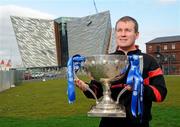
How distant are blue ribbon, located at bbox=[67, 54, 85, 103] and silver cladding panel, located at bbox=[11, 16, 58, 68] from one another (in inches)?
4586

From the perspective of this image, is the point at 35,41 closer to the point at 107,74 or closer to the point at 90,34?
the point at 90,34

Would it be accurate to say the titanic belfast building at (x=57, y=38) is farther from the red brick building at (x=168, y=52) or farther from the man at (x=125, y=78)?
the man at (x=125, y=78)

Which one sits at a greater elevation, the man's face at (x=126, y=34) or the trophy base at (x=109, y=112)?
the man's face at (x=126, y=34)

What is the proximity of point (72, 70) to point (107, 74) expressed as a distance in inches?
11.5

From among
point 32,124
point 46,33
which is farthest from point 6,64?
point 46,33

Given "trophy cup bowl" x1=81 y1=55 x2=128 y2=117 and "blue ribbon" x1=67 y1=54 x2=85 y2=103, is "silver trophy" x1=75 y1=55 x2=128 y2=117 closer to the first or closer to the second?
"trophy cup bowl" x1=81 y1=55 x2=128 y2=117

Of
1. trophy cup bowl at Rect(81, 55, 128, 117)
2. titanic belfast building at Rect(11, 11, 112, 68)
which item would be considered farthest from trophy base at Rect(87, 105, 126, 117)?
titanic belfast building at Rect(11, 11, 112, 68)

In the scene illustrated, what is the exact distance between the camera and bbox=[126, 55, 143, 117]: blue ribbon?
2805 mm

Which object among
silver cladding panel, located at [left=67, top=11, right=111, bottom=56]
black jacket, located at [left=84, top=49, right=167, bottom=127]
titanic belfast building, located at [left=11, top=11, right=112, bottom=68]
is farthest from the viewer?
titanic belfast building, located at [left=11, top=11, right=112, bottom=68]

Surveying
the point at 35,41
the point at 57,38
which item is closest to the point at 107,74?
the point at 35,41

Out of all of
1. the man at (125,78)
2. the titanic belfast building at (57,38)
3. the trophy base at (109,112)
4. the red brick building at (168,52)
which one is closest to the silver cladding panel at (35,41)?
the titanic belfast building at (57,38)

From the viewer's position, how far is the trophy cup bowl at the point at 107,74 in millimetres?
2828

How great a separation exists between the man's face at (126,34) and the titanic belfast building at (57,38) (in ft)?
372

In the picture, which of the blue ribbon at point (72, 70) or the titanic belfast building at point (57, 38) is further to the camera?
the titanic belfast building at point (57, 38)
